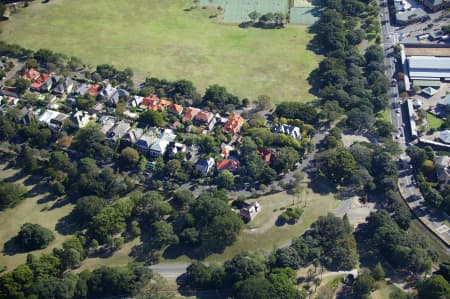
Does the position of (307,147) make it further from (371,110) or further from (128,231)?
(128,231)

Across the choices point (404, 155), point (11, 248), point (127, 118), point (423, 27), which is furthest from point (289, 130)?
point (423, 27)

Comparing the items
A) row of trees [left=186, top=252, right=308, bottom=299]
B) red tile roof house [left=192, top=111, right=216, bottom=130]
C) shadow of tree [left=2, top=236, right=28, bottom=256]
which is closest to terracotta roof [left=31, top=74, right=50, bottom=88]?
red tile roof house [left=192, top=111, right=216, bottom=130]

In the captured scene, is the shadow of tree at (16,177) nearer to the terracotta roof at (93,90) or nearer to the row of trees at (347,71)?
the terracotta roof at (93,90)

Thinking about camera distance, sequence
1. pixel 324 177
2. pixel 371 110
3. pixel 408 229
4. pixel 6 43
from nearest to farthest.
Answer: pixel 408 229 → pixel 324 177 → pixel 371 110 → pixel 6 43

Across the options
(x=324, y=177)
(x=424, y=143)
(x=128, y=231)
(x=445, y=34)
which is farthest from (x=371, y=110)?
(x=128, y=231)

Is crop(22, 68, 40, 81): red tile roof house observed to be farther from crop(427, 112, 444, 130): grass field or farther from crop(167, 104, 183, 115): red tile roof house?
crop(427, 112, 444, 130): grass field

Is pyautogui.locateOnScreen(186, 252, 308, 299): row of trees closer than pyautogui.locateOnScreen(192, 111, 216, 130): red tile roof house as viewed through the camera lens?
Yes
